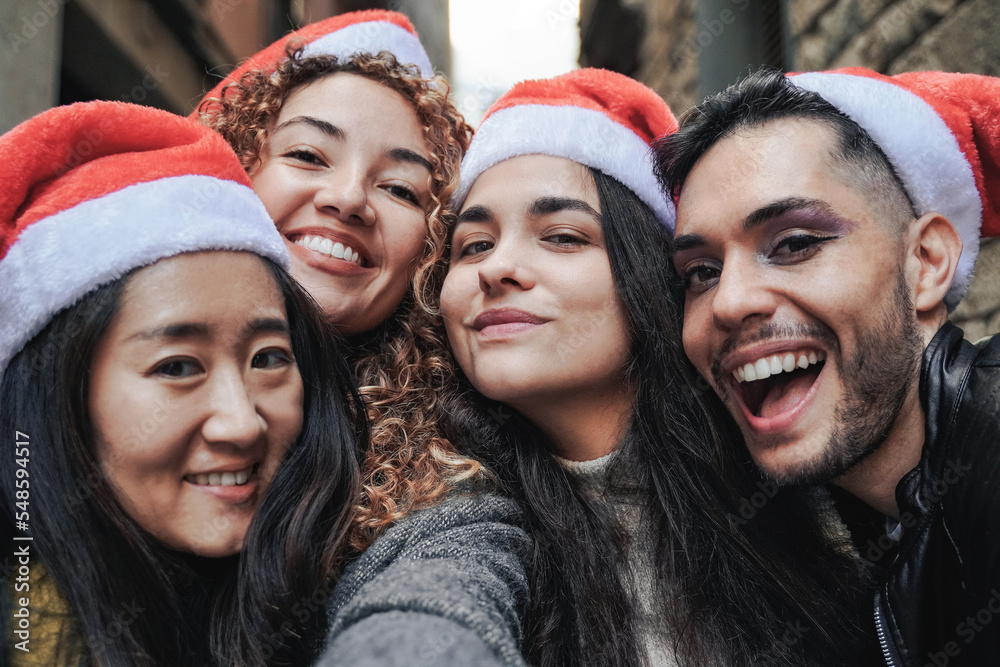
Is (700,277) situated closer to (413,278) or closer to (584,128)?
(584,128)

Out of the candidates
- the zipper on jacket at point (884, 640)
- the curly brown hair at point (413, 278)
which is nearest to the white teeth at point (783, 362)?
the zipper on jacket at point (884, 640)

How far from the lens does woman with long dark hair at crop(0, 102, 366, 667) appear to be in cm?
161

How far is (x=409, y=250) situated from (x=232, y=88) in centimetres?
94

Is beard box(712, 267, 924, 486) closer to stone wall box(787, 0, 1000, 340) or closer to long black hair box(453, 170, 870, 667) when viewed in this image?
long black hair box(453, 170, 870, 667)

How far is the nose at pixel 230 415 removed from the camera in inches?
64.6

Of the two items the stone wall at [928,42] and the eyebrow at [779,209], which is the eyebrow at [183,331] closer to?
the eyebrow at [779,209]

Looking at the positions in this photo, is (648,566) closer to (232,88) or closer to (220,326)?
(220,326)

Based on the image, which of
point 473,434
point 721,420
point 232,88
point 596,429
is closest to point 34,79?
point 232,88

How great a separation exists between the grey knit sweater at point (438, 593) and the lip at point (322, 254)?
922 millimetres

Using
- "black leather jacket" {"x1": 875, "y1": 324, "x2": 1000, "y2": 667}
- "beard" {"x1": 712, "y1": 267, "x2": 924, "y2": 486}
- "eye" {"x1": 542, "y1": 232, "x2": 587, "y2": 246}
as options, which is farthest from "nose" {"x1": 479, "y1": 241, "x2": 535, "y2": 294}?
"black leather jacket" {"x1": 875, "y1": 324, "x2": 1000, "y2": 667}

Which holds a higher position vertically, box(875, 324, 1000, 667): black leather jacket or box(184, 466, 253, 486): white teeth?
box(184, 466, 253, 486): white teeth

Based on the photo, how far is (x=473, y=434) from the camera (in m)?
2.40

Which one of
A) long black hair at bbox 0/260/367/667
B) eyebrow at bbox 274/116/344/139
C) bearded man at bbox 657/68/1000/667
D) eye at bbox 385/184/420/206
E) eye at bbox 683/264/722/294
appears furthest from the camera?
eye at bbox 385/184/420/206

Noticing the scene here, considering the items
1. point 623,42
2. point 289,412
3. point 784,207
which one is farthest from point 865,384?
point 623,42
